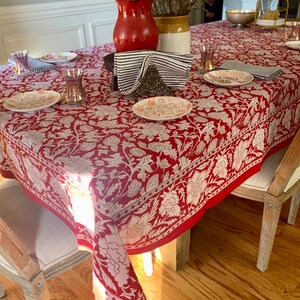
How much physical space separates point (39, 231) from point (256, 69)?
0.90 meters

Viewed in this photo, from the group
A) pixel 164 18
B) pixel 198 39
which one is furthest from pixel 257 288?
pixel 198 39

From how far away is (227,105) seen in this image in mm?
932

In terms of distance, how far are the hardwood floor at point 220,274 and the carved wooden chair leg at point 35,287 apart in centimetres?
44

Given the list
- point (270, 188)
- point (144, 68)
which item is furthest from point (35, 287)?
point (270, 188)

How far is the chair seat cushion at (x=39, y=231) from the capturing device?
35.7 inches

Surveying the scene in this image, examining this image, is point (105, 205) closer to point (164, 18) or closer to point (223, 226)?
point (164, 18)

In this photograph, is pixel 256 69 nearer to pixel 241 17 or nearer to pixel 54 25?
pixel 241 17

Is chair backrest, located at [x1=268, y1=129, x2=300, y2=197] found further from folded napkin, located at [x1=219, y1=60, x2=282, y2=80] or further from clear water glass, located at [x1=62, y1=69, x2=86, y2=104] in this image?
clear water glass, located at [x1=62, y1=69, x2=86, y2=104]

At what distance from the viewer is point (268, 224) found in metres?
1.19

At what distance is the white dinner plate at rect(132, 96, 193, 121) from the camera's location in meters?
0.86

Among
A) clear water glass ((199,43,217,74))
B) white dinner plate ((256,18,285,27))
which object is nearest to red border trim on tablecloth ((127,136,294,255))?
clear water glass ((199,43,217,74))

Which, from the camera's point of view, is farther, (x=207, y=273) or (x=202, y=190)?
(x=207, y=273)

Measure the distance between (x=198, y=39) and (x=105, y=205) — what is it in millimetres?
1391

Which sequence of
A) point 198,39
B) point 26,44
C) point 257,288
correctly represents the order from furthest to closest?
1. point 26,44
2. point 198,39
3. point 257,288
